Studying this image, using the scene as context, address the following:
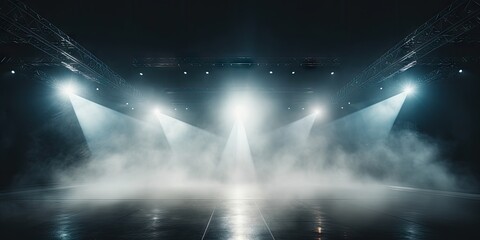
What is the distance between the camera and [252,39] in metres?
13.5

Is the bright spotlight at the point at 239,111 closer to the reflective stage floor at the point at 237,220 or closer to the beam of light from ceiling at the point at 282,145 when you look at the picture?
the beam of light from ceiling at the point at 282,145

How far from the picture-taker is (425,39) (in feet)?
42.0

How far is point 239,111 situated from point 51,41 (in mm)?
15774

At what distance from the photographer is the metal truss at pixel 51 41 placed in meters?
10.8

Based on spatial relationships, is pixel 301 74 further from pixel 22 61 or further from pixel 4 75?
pixel 4 75

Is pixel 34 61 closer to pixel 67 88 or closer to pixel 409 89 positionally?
pixel 67 88

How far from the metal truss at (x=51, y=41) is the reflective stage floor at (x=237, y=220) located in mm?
5966

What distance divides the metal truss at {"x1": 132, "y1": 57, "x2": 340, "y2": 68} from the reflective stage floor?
6.50 meters

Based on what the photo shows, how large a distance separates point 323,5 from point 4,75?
15.6 metres

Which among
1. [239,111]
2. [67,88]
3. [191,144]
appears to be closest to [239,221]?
[67,88]

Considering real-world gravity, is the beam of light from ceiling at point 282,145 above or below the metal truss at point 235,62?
below

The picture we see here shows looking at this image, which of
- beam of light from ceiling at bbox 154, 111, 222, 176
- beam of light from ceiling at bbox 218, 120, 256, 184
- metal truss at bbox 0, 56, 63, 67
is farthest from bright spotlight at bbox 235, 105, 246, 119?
metal truss at bbox 0, 56, 63, 67

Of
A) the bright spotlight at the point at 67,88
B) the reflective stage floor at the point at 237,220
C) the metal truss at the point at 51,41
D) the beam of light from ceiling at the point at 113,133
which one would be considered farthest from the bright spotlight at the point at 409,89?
the bright spotlight at the point at 67,88

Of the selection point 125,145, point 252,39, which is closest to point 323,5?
point 252,39
